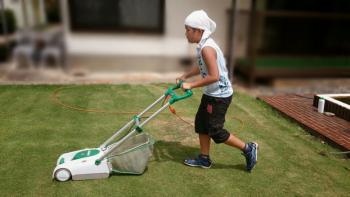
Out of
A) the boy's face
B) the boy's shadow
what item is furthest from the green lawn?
the boy's face

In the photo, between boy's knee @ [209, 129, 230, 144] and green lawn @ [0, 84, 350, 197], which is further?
boy's knee @ [209, 129, 230, 144]

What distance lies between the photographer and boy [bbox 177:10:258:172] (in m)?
3.16

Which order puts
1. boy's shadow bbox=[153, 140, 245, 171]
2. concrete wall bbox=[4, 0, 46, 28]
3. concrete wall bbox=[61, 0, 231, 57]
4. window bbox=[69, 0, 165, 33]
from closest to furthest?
1. boy's shadow bbox=[153, 140, 245, 171]
2. concrete wall bbox=[4, 0, 46, 28]
3. window bbox=[69, 0, 165, 33]
4. concrete wall bbox=[61, 0, 231, 57]

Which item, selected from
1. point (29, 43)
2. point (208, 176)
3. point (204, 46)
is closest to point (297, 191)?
point (208, 176)

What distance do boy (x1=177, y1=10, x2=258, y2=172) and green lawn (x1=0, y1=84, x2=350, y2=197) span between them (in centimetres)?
24

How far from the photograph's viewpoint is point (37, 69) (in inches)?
268

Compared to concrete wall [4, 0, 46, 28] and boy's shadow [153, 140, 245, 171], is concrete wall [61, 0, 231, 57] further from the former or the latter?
boy's shadow [153, 140, 245, 171]

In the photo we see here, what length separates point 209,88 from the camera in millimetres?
3369

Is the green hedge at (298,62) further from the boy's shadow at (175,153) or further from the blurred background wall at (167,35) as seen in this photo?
the boy's shadow at (175,153)

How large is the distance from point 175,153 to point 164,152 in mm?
115

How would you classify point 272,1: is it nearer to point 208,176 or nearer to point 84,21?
point 84,21

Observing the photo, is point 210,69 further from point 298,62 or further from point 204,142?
point 298,62

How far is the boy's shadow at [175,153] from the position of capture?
3.71 m

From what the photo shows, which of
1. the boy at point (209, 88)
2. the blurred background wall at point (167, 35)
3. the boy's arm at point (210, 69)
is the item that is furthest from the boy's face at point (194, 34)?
the blurred background wall at point (167, 35)
